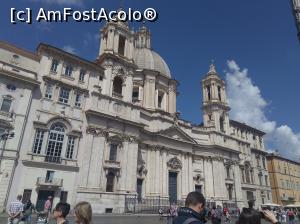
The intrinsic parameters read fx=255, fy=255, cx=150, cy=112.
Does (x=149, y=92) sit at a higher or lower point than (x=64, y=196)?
higher

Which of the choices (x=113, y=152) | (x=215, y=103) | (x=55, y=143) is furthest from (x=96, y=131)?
(x=215, y=103)

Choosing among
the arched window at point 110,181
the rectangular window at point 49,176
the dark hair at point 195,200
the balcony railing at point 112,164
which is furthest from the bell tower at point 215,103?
the dark hair at point 195,200

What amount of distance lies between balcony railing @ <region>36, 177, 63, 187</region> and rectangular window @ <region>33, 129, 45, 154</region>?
115 inches

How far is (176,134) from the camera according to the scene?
42.9 m

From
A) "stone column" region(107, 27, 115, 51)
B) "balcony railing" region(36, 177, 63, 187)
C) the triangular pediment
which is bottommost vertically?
"balcony railing" region(36, 177, 63, 187)

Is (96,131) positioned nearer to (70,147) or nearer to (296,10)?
(70,147)

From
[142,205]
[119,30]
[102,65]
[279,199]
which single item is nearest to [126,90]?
[102,65]

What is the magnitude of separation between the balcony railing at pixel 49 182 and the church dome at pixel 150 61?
2900cm

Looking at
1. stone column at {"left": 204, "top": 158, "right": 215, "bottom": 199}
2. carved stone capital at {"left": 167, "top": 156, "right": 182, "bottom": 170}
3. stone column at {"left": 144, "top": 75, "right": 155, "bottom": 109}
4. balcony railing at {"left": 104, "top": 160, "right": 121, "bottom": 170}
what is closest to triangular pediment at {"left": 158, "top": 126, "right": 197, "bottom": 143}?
carved stone capital at {"left": 167, "top": 156, "right": 182, "bottom": 170}

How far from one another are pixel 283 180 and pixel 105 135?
5042 cm

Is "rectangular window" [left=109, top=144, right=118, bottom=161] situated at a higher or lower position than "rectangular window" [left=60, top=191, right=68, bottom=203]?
higher

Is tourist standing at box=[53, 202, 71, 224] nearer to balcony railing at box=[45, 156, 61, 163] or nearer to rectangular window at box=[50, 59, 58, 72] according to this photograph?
balcony railing at box=[45, 156, 61, 163]

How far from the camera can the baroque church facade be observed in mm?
26141

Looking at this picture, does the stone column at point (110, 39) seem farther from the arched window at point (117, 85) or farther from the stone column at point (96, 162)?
the stone column at point (96, 162)
